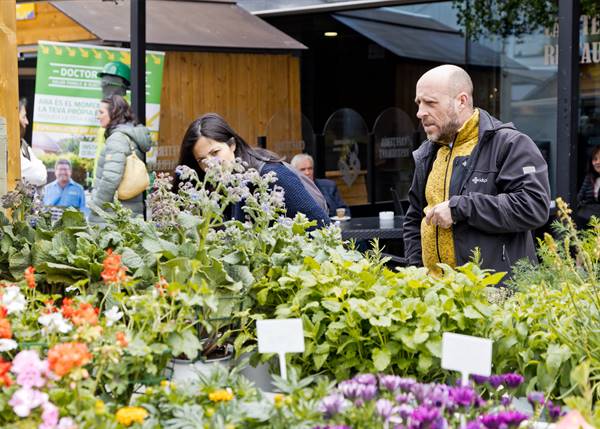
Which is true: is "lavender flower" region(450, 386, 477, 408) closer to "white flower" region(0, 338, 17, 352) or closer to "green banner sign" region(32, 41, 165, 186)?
"white flower" region(0, 338, 17, 352)

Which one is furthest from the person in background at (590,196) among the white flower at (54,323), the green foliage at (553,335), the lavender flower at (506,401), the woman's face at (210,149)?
the white flower at (54,323)

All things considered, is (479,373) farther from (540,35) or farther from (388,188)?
(388,188)

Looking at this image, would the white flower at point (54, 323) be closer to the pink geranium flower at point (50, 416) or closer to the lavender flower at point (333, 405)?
the pink geranium flower at point (50, 416)

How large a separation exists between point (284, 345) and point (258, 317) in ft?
1.04

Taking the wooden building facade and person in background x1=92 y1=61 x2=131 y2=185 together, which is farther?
the wooden building facade

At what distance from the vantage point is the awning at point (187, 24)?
8.16m

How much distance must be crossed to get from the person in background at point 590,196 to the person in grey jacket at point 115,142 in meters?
3.50

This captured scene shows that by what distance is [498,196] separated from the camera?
334 cm

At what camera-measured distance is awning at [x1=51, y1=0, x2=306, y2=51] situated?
816cm

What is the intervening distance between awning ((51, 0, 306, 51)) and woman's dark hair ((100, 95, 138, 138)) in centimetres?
163

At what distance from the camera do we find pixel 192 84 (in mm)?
8836

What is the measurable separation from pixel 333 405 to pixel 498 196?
1.80 meters

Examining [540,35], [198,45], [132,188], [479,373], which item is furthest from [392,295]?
[540,35]

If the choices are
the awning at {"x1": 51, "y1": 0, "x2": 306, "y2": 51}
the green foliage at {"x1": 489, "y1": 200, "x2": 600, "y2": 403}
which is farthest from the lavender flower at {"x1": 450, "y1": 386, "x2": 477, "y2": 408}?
the awning at {"x1": 51, "y1": 0, "x2": 306, "y2": 51}
